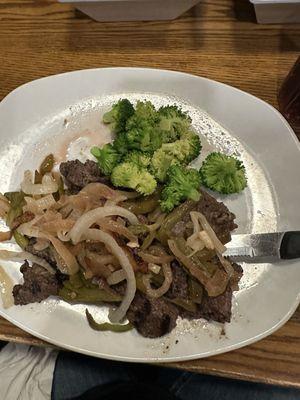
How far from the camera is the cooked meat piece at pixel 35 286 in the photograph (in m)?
1.93

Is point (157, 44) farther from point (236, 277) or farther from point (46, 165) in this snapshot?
point (236, 277)

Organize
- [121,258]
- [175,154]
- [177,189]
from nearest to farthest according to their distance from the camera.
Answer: [121,258], [177,189], [175,154]

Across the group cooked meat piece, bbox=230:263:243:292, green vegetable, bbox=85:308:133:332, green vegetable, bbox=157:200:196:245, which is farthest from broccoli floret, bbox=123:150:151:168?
green vegetable, bbox=85:308:133:332

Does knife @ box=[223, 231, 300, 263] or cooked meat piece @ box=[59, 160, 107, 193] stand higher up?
cooked meat piece @ box=[59, 160, 107, 193]

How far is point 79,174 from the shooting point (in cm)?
203

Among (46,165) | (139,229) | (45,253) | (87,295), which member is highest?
(46,165)

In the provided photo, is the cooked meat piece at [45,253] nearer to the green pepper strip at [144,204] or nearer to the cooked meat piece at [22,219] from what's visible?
the cooked meat piece at [22,219]

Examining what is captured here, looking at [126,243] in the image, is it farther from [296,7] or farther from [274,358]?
[296,7]

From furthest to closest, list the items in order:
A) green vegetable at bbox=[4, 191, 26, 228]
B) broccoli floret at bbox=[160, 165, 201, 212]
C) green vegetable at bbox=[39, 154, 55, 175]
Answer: green vegetable at bbox=[39, 154, 55, 175], green vegetable at bbox=[4, 191, 26, 228], broccoli floret at bbox=[160, 165, 201, 212]

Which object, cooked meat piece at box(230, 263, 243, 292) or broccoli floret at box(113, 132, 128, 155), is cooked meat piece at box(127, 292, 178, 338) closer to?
cooked meat piece at box(230, 263, 243, 292)

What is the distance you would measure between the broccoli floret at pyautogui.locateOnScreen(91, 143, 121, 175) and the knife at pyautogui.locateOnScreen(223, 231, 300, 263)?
23.1 inches

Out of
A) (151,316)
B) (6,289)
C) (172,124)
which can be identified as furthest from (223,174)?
(6,289)

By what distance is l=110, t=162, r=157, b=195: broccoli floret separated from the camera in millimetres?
1960

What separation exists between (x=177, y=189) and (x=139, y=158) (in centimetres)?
22
